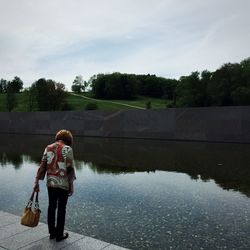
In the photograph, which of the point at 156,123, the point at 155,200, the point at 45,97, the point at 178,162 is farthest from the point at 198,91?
the point at 155,200

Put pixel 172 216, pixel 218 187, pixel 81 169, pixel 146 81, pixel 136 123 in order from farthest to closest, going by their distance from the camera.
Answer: pixel 146 81 → pixel 136 123 → pixel 81 169 → pixel 218 187 → pixel 172 216

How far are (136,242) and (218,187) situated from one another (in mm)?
3835

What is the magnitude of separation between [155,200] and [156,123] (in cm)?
1409

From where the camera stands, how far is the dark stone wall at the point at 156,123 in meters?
17.9

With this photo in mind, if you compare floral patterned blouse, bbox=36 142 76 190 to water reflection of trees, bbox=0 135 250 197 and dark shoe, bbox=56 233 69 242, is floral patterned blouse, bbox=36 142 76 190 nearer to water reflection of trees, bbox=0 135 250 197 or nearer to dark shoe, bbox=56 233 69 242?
dark shoe, bbox=56 233 69 242

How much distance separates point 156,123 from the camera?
20625 mm

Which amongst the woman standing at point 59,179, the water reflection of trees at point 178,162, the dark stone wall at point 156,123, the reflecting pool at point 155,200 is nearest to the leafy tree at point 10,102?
the dark stone wall at point 156,123

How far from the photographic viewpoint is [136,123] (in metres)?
21.6

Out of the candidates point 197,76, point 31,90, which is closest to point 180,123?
point 31,90

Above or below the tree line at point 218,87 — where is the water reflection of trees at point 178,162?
below

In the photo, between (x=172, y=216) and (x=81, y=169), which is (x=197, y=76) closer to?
(x=81, y=169)

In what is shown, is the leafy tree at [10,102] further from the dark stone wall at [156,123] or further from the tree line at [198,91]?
the dark stone wall at [156,123]

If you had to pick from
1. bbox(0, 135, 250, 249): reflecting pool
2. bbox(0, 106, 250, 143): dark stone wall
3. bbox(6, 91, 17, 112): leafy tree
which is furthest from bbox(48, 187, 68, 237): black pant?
bbox(6, 91, 17, 112): leafy tree

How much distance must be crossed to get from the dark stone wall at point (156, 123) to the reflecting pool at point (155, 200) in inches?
233
